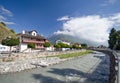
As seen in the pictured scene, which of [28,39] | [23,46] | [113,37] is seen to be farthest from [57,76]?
[113,37]

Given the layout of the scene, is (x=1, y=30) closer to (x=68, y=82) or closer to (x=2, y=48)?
(x=2, y=48)

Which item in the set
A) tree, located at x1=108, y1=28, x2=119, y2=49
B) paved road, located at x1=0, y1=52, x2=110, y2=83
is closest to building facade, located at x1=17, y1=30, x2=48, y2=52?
paved road, located at x1=0, y1=52, x2=110, y2=83

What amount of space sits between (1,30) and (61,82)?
217ft

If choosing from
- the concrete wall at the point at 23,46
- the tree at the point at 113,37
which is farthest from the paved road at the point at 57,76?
the tree at the point at 113,37

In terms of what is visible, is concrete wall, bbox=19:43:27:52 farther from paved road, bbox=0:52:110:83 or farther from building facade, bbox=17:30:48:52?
paved road, bbox=0:52:110:83

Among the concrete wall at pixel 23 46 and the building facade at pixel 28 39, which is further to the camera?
the building facade at pixel 28 39

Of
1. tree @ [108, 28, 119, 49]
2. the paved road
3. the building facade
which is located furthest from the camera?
tree @ [108, 28, 119, 49]

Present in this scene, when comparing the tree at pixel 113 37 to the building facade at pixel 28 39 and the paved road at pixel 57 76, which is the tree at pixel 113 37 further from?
the paved road at pixel 57 76

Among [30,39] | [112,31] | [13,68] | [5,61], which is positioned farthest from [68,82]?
[112,31]

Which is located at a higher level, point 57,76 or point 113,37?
point 113,37

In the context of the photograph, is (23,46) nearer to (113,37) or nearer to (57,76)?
(57,76)

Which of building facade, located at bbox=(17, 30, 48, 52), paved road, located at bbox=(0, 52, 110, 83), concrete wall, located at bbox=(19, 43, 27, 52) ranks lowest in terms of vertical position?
A: paved road, located at bbox=(0, 52, 110, 83)

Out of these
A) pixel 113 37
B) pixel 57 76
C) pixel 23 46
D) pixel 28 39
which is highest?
pixel 113 37

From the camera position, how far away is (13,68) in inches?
1006
